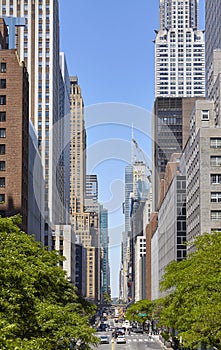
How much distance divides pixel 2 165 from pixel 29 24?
9247cm

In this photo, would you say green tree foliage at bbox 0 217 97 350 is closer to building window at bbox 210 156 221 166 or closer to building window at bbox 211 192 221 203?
building window at bbox 211 192 221 203

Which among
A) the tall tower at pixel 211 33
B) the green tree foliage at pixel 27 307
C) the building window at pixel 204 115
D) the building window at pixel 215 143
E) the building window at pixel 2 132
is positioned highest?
the tall tower at pixel 211 33

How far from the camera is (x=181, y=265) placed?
7881 centimetres

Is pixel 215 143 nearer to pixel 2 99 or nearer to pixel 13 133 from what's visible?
pixel 13 133

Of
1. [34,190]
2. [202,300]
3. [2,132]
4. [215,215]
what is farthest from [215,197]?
[202,300]

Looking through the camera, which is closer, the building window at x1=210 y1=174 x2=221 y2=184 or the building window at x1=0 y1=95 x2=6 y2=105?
the building window at x1=210 y1=174 x2=221 y2=184

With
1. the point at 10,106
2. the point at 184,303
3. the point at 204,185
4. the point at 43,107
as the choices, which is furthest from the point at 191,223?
the point at 43,107

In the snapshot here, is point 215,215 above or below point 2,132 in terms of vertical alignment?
below

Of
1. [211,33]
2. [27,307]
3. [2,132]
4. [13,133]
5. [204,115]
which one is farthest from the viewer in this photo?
[211,33]

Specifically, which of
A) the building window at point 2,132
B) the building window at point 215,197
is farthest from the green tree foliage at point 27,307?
the building window at point 2,132

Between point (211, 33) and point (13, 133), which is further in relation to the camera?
point (211, 33)

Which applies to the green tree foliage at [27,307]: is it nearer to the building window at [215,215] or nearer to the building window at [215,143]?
the building window at [215,215]

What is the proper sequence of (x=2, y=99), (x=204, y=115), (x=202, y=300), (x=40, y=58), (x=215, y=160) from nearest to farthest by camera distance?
1. (x=202, y=300)
2. (x=215, y=160)
3. (x=2, y=99)
4. (x=204, y=115)
5. (x=40, y=58)

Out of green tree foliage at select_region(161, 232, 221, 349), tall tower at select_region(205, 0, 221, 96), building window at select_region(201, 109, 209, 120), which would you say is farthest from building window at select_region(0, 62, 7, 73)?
green tree foliage at select_region(161, 232, 221, 349)
